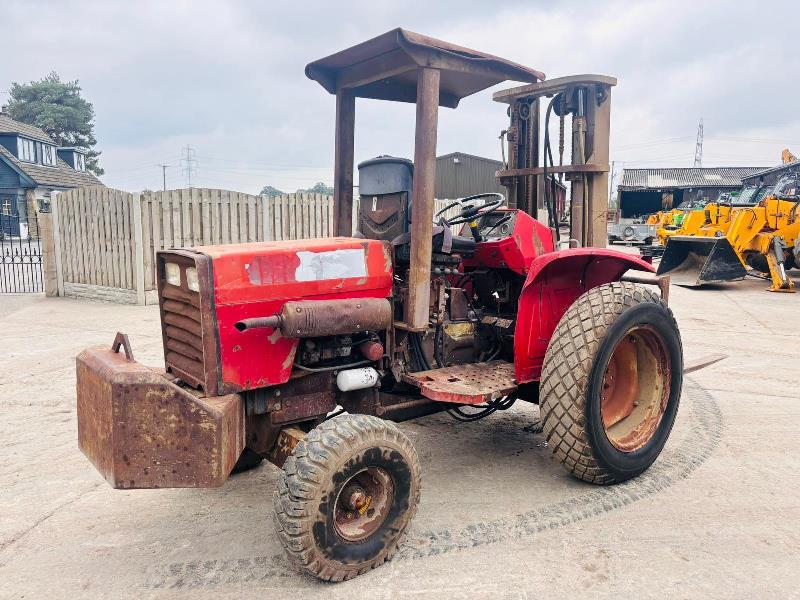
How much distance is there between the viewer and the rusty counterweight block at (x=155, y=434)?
2660 millimetres

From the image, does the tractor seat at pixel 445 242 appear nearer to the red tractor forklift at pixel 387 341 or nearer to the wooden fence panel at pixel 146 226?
the red tractor forklift at pixel 387 341

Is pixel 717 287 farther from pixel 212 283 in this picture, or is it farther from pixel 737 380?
pixel 212 283

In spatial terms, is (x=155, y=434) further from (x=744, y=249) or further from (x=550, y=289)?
(x=744, y=249)

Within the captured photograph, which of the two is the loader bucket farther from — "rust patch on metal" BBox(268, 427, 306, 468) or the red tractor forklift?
"rust patch on metal" BBox(268, 427, 306, 468)

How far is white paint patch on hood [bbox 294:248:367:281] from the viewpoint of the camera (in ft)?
10.3

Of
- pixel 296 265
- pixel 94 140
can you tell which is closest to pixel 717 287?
pixel 296 265

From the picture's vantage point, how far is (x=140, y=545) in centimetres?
317

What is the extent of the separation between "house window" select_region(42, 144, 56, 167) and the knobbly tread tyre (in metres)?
45.0

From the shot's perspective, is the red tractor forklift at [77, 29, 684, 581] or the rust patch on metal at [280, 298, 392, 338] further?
the rust patch on metal at [280, 298, 392, 338]

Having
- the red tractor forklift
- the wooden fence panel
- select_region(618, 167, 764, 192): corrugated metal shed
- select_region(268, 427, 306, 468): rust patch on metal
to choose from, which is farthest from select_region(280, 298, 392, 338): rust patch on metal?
select_region(618, 167, 764, 192): corrugated metal shed

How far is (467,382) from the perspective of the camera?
3.67 metres

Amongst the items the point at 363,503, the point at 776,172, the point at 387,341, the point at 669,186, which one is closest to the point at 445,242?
the point at 387,341

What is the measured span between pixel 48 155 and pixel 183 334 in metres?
45.1

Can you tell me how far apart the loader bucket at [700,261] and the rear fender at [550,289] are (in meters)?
10.00
